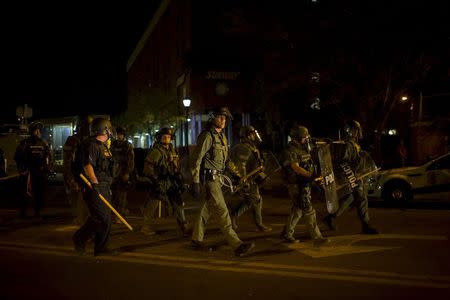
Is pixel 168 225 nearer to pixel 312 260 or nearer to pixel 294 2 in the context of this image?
pixel 312 260

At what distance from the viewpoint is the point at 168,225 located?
1038cm

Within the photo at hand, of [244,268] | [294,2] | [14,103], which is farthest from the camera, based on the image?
→ [14,103]

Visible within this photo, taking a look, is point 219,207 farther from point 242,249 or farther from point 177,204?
point 177,204

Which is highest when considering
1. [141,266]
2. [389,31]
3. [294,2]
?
[294,2]

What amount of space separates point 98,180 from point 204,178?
1420 millimetres

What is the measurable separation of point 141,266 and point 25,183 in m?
5.04

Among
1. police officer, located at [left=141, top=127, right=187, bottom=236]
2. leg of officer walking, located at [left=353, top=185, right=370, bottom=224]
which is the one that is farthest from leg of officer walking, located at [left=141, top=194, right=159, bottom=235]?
leg of officer walking, located at [left=353, top=185, right=370, bottom=224]

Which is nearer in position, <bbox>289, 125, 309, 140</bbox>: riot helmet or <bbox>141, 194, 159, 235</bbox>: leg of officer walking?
<bbox>289, 125, 309, 140</bbox>: riot helmet

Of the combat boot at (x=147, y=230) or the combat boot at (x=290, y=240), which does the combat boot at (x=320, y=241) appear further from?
the combat boot at (x=147, y=230)

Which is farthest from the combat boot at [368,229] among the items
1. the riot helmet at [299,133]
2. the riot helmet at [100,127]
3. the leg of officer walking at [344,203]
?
the riot helmet at [100,127]

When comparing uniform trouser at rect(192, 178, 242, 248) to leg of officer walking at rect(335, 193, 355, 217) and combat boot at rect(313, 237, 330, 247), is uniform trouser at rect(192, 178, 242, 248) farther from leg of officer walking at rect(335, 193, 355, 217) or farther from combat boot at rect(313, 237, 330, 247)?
leg of officer walking at rect(335, 193, 355, 217)

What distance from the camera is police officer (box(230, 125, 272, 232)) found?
9.44 meters

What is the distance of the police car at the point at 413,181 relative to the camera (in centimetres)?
1400

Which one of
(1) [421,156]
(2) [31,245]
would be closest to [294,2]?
(1) [421,156]
